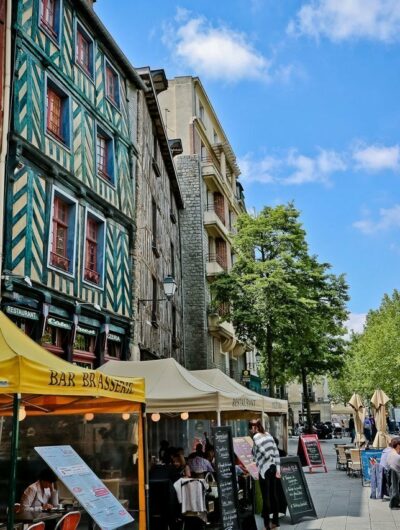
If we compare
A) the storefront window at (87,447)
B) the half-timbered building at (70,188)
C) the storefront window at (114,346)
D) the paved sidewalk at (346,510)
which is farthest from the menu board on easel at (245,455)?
the storefront window at (114,346)

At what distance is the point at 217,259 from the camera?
1209 inches

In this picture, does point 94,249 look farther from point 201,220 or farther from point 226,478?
point 201,220

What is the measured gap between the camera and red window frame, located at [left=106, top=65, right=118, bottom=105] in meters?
17.0

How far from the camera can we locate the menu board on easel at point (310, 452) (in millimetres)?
18906

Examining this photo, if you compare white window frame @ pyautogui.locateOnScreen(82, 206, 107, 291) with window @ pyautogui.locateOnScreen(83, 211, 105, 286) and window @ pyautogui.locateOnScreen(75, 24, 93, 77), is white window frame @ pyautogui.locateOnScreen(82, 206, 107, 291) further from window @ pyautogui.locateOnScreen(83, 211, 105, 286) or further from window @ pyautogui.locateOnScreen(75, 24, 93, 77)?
window @ pyautogui.locateOnScreen(75, 24, 93, 77)

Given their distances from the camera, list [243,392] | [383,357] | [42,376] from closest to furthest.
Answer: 1. [42,376]
2. [243,392]
3. [383,357]

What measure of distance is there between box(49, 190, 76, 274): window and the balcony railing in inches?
642

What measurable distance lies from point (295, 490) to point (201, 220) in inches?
764

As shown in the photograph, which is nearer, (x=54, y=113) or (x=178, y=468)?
(x=178, y=468)

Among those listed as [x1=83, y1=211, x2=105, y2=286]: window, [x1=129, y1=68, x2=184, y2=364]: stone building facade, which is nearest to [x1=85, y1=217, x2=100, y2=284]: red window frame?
[x1=83, y1=211, x2=105, y2=286]: window

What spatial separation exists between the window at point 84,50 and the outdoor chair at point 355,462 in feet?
43.4

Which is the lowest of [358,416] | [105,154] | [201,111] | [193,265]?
[358,416]

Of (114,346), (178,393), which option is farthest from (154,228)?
(178,393)

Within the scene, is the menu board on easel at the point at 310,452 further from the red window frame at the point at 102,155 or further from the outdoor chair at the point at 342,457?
the red window frame at the point at 102,155
